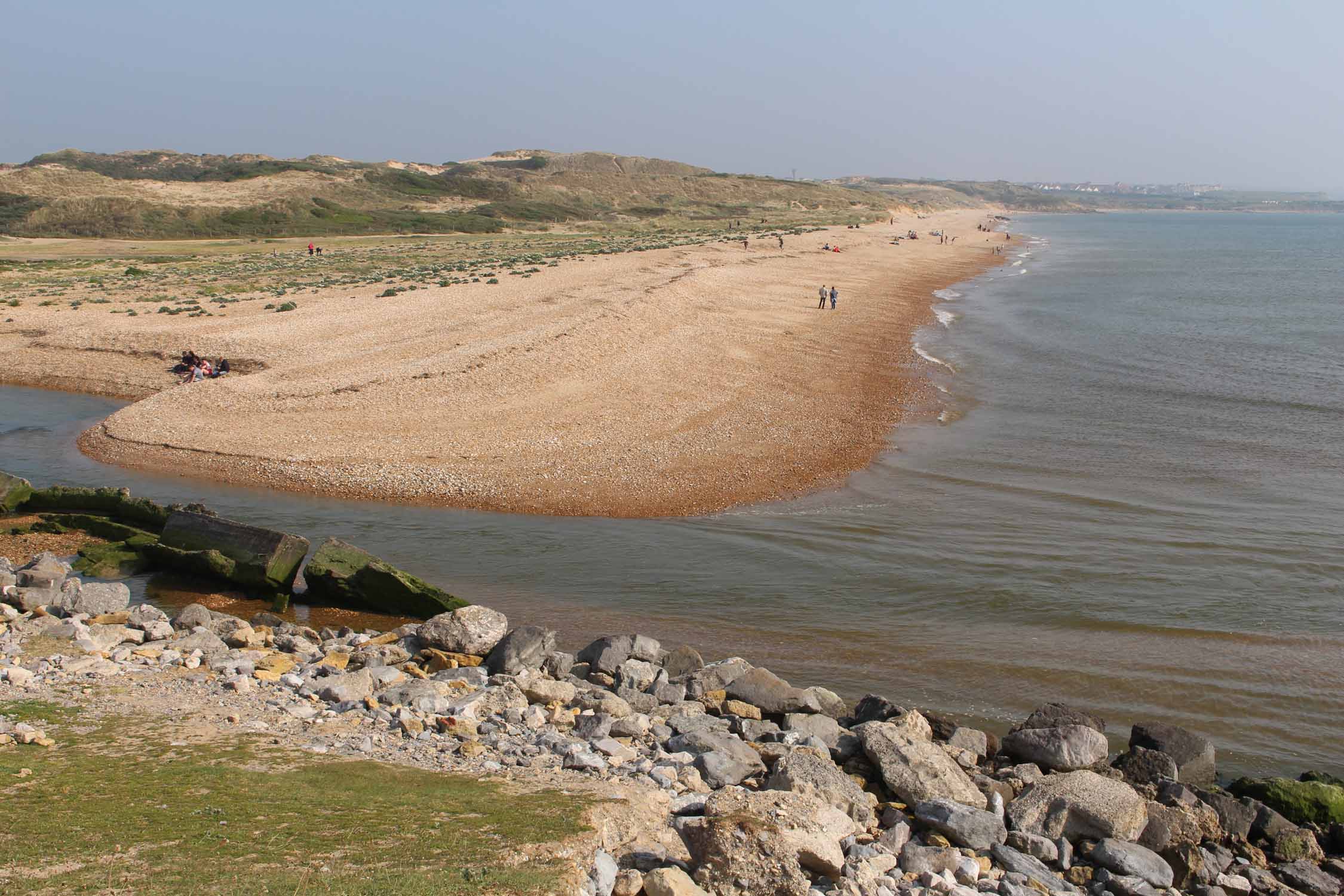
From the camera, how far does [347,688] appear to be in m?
9.67

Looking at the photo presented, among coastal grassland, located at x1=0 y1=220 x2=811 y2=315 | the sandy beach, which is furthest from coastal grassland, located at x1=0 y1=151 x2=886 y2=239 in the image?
the sandy beach

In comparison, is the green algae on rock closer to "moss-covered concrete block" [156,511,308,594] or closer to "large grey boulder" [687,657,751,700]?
"large grey boulder" [687,657,751,700]

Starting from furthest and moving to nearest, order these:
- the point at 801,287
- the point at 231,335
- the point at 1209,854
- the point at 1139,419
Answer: the point at 801,287 → the point at 231,335 → the point at 1139,419 → the point at 1209,854

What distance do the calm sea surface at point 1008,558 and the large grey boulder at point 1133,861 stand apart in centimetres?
280

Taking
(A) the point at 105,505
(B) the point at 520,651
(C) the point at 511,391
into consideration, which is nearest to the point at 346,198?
(C) the point at 511,391

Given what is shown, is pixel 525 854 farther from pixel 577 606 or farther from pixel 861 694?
pixel 577 606

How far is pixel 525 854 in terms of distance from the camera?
6.35 metres

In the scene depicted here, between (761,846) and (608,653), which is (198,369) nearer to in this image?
(608,653)

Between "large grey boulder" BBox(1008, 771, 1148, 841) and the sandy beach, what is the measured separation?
32.1ft

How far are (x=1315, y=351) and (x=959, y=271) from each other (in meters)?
31.6

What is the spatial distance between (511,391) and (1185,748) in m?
18.1

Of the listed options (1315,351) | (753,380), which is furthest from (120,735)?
(1315,351)

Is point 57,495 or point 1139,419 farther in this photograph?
point 1139,419

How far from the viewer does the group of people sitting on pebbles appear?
2675 centimetres
